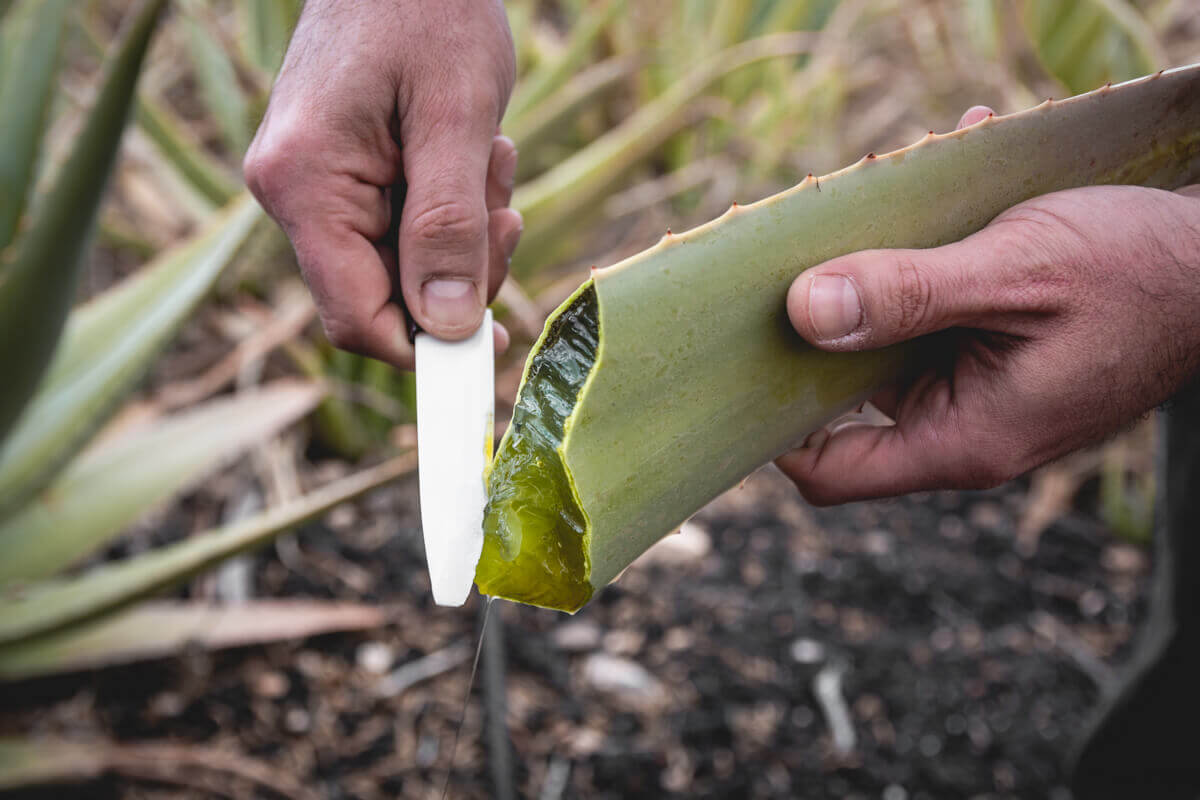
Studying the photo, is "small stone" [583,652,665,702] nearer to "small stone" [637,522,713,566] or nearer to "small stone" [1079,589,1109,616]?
"small stone" [637,522,713,566]

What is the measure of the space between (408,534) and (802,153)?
4.67 feet

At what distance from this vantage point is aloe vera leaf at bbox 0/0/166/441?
864 mm

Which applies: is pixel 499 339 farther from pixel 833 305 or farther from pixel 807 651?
pixel 807 651

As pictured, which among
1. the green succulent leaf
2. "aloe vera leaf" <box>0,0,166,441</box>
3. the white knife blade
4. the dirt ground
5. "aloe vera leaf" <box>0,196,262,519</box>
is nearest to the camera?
the white knife blade

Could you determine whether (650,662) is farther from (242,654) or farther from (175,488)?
(175,488)

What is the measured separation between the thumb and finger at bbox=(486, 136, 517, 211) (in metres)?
0.34

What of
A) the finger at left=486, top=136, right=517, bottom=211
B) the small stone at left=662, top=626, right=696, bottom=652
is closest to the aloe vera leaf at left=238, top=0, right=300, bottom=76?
the finger at left=486, top=136, right=517, bottom=211

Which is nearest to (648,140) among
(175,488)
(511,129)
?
(511,129)

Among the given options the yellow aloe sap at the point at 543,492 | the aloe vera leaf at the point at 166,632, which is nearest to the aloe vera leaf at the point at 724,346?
the yellow aloe sap at the point at 543,492

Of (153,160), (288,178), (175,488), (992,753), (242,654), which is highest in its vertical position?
(288,178)

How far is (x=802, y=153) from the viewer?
2.21m

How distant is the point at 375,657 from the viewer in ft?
4.11

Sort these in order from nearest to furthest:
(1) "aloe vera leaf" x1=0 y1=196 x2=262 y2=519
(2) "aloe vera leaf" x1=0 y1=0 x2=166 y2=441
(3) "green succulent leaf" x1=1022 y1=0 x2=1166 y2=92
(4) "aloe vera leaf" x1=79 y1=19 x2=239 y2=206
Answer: (2) "aloe vera leaf" x1=0 y1=0 x2=166 y2=441
(1) "aloe vera leaf" x1=0 y1=196 x2=262 y2=519
(4) "aloe vera leaf" x1=79 y1=19 x2=239 y2=206
(3) "green succulent leaf" x1=1022 y1=0 x2=1166 y2=92

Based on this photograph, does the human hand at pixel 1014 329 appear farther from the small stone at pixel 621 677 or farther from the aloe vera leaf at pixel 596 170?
the aloe vera leaf at pixel 596 170
